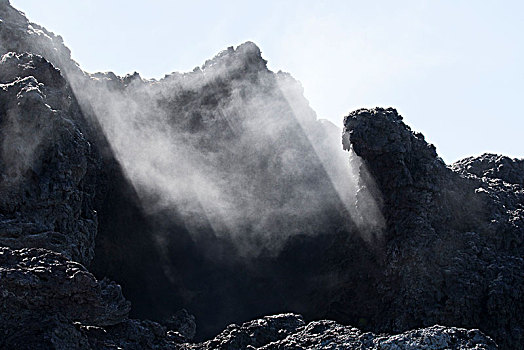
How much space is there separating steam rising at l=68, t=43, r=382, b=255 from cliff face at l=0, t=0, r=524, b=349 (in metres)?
0.05

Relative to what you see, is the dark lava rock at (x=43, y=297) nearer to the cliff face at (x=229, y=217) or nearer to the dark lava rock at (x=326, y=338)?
the cliff face at (x=229, y=217)

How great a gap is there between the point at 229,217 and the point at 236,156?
6.28ft

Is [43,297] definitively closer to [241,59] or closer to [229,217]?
[229,217]

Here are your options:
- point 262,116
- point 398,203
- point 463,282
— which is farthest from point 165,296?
point 463,282

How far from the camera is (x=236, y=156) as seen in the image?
61.6 feet

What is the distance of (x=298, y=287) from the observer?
17.3m

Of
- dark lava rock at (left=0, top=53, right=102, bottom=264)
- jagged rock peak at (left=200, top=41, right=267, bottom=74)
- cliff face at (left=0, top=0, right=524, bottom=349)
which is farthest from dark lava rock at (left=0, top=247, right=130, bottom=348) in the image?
jagged rock peak at (left=200, top=41, right=267, bottom=74)

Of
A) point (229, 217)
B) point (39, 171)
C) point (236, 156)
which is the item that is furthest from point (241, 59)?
point (39, 171)

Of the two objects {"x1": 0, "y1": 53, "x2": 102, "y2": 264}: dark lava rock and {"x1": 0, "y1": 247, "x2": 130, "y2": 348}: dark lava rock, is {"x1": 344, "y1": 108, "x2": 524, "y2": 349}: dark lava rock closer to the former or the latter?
{"x1": 0, "y1": 53, "x2": 102, "y2": 264}: dark lava rock

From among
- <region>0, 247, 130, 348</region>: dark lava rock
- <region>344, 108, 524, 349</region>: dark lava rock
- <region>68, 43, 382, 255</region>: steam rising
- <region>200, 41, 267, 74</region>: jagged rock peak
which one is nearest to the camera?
<region>0, 247, 130, 348</region>: dark lava rock

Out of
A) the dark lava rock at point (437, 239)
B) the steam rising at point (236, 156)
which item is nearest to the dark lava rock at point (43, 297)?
the dark lava rock at point (437, 239)

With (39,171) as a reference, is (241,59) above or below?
above

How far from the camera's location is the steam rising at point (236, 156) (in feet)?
59.7

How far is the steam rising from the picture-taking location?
1819 cm
